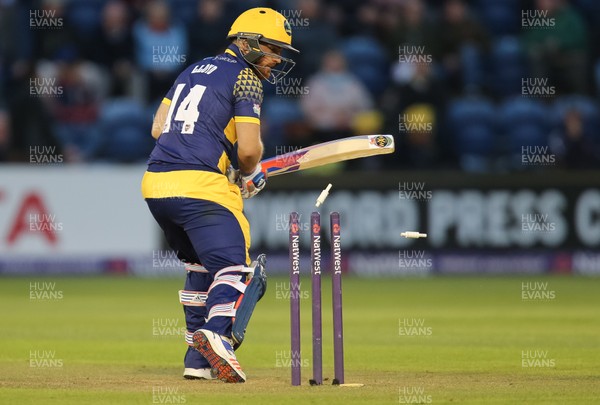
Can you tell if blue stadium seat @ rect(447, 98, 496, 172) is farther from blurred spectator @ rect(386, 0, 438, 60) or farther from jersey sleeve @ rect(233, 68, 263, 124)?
jersey sleeve @ rect(233, 68, 263, 124)

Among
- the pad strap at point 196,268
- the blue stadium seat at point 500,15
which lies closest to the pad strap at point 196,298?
the pad strap at point 196,268

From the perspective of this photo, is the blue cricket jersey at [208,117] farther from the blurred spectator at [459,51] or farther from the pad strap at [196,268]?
the blurred spectator at [459,51]

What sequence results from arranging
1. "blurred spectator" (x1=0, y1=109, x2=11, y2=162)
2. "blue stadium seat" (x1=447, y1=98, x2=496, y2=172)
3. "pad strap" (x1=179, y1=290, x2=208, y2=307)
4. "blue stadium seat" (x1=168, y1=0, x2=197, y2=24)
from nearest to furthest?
"pad strap" (x1=179, y1=290, x2=208, y2=307) → "blurred spectator" (x1=0, y1=109, x2=11, y2=162) → "blue stadium seat" (x1=447, y1=98, x2=496, y2=172) → "blue stadium seat" (x1=168, y1=0, x2=197, y2=24)

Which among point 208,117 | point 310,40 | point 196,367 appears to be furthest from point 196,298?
point 310,40

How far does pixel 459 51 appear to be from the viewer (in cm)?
2094

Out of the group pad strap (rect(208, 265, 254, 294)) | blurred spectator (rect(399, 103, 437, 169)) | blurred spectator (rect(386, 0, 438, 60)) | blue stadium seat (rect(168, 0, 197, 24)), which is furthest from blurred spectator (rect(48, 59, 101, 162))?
pad strap (rect(208, 265, 254, 294))

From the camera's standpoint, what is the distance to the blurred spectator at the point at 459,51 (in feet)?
68.2

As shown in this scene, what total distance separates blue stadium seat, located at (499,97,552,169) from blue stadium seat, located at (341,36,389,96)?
2.07 m

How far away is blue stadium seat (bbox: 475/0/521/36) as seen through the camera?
72.7ft

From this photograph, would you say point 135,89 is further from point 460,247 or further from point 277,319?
point 277,319

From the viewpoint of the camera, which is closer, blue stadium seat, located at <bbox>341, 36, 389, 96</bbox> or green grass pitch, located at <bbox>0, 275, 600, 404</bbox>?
green grass pitch, located at <bbox>0, 275, 600, 404</bbox>

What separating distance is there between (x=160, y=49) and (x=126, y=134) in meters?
1.54

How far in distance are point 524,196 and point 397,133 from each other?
7.39ft

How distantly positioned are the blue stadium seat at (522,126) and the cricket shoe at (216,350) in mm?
12396
